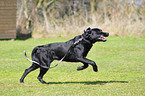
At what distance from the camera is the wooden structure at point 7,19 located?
1945 cm

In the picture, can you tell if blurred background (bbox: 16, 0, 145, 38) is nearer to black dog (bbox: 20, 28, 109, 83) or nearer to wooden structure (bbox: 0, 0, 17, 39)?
wooden structure (bbox: 0, 0, 17, 39)

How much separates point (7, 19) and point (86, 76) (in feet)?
38.8

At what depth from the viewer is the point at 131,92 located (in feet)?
21.9

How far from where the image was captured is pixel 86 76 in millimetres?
9117

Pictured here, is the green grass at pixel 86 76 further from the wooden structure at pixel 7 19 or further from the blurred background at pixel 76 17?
the blurred background at pixel 76 17

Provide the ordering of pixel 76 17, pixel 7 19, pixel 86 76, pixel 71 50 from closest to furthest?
1. pixel 71 50
2. pixel 86 76
3. pixel 7 19
4. pixel 76 17

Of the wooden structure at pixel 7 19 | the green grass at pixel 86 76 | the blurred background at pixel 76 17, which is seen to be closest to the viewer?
the green grass at pixel 86 76

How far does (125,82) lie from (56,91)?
2.08m

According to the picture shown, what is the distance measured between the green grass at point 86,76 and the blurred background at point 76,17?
16.8 ft

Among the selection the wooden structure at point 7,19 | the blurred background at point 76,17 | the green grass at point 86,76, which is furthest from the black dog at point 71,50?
the blurred background at point 76,17

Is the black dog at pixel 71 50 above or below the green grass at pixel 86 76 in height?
above

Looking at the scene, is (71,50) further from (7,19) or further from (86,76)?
(7,19)

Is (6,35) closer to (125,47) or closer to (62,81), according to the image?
(125,47)

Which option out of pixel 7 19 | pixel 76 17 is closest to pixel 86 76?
pixel 7 19
